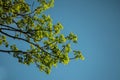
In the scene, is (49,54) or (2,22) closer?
(49,54)

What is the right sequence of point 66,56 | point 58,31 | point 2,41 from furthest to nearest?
point 2,41 < point 58,31 < point 66,56

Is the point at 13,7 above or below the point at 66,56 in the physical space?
above

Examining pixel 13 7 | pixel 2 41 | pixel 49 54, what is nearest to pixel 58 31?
pixel 49 54

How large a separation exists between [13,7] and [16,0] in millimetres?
595

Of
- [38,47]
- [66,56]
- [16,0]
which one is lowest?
[66,56]

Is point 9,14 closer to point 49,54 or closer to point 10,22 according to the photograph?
point 10,22

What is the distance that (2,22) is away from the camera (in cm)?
1320

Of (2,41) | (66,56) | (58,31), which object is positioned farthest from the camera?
(2,41)

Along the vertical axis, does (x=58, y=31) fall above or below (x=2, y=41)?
below

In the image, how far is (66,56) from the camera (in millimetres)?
11891

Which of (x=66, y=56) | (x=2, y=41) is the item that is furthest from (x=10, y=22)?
(x=66, y=56)

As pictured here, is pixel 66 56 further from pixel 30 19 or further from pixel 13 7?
pixel 13 7

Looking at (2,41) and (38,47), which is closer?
(38,47)

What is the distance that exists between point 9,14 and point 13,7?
50cm
